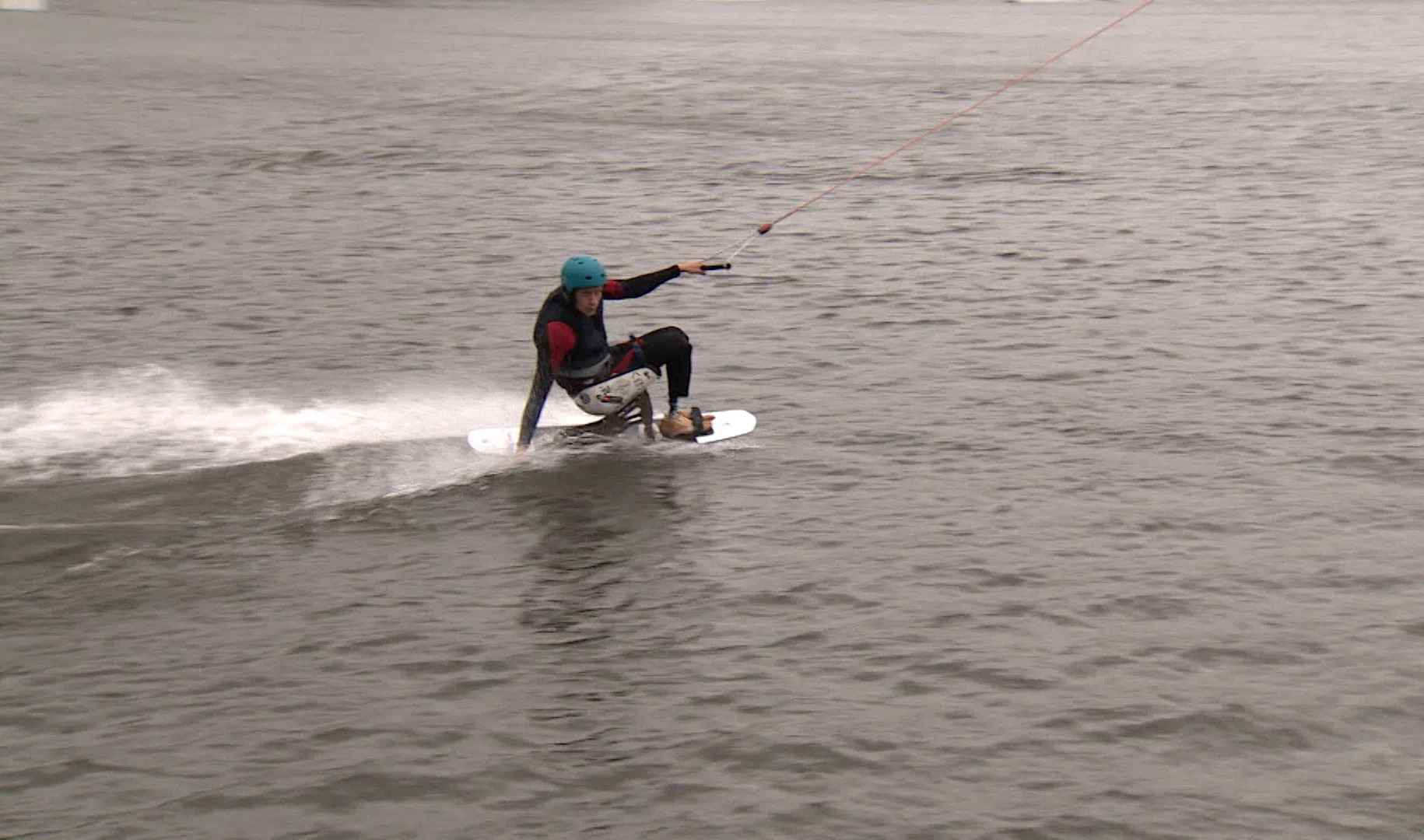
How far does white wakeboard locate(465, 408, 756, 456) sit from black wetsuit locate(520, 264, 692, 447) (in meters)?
0.32

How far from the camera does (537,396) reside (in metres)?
15.7

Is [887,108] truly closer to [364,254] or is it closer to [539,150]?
[539,150]

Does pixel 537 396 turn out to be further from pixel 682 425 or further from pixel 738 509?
pixel 738 509

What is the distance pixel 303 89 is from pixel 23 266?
21221 mm

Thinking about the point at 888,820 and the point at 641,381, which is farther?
the point at 641,381

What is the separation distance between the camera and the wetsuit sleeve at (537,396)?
1562cm

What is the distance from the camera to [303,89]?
46.4 meters

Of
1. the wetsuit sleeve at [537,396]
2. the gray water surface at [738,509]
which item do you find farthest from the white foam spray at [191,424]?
the wetsuit sleeve at [537,396]

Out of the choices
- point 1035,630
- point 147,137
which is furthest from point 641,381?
point 147,137

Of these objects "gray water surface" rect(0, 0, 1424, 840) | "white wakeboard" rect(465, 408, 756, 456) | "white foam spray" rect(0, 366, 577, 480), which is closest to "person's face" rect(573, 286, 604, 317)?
"white wakeboard" rect(465, 408, 756, 456)

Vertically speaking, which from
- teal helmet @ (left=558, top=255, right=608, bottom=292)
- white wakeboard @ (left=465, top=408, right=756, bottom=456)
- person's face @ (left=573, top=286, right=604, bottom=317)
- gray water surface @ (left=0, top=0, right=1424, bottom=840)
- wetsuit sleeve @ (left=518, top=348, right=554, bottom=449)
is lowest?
gray water surface @ (left=0, top=0, right=1424, bottom=840)

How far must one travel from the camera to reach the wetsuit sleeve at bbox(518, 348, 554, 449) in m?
15.6

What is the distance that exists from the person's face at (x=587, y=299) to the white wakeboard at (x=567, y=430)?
1274mm

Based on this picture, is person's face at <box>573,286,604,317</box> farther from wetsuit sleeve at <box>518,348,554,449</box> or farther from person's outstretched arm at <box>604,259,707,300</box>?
wetsuit sleeve at <box>518,348,554,449</box>
